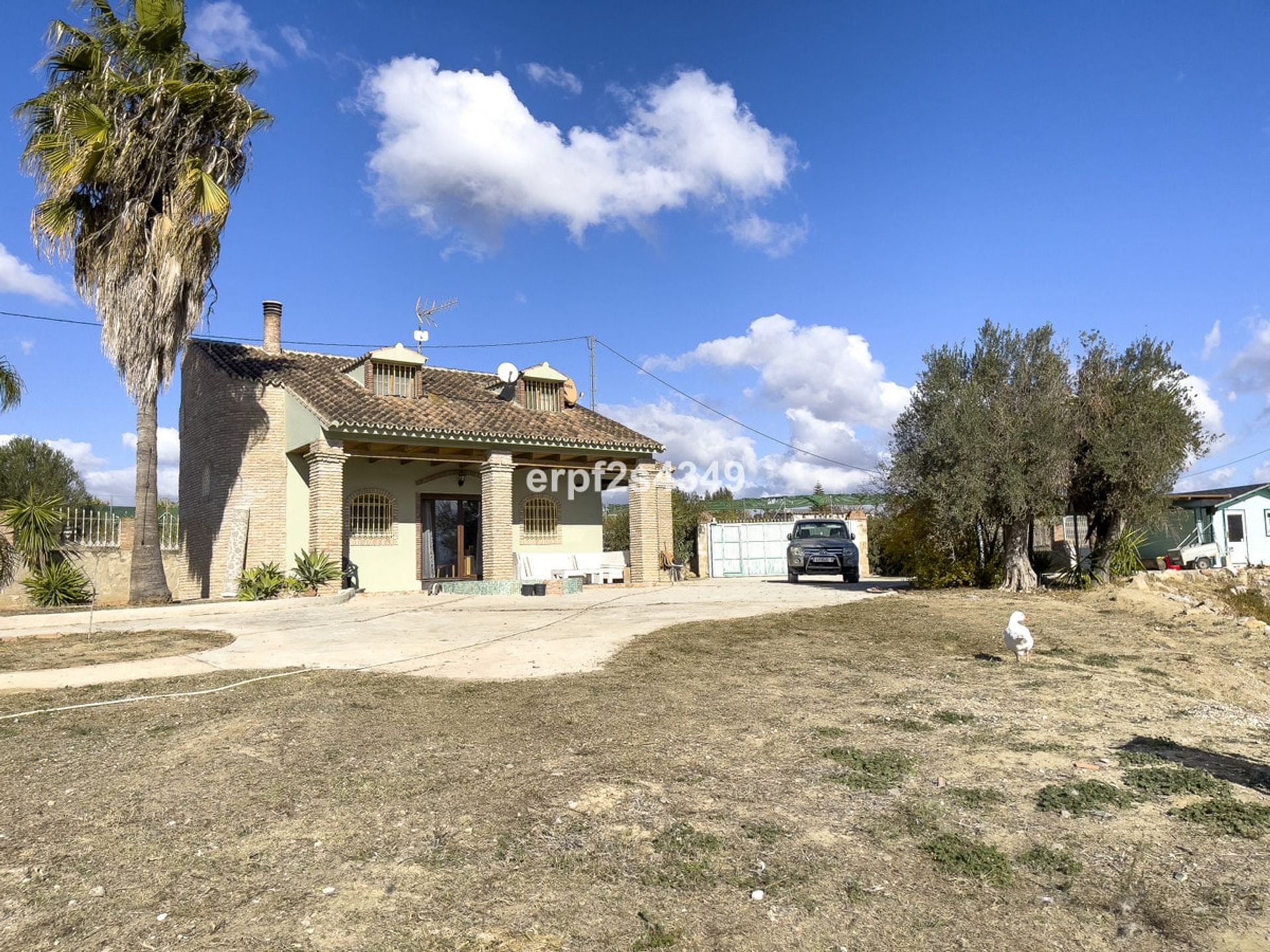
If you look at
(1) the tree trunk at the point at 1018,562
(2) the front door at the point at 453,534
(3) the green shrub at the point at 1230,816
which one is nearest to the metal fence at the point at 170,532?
(2) the front door at the point at 453,534

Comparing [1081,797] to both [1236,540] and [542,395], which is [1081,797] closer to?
[542,395]

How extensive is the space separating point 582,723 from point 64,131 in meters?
15.7

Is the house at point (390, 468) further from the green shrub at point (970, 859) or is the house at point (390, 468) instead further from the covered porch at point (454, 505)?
the green shrub at point (970, 859)

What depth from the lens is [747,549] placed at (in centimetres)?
2772

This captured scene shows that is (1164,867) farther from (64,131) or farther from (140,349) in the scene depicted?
(64,131)

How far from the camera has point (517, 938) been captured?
2689 millimetres

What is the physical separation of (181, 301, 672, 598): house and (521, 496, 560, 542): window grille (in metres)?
0.04

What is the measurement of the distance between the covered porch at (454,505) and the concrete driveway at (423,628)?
2130mm

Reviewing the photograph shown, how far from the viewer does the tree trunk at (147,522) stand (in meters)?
16.1

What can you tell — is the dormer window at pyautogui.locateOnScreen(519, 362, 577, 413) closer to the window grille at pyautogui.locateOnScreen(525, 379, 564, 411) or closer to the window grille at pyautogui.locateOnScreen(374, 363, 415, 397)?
the window grille at pyautogui.locateOnScreen(525, 379, 564, 411)

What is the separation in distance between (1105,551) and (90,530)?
22.0 metres

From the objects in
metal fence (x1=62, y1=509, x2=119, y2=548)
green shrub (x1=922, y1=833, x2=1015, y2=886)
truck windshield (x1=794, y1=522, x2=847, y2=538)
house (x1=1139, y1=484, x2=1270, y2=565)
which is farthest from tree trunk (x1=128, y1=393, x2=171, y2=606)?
house (x1=1139, y1=484, x2=1270, y2=565)

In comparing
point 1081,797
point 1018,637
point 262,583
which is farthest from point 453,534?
point 1081,797

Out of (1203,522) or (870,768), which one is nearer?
(870,768)
